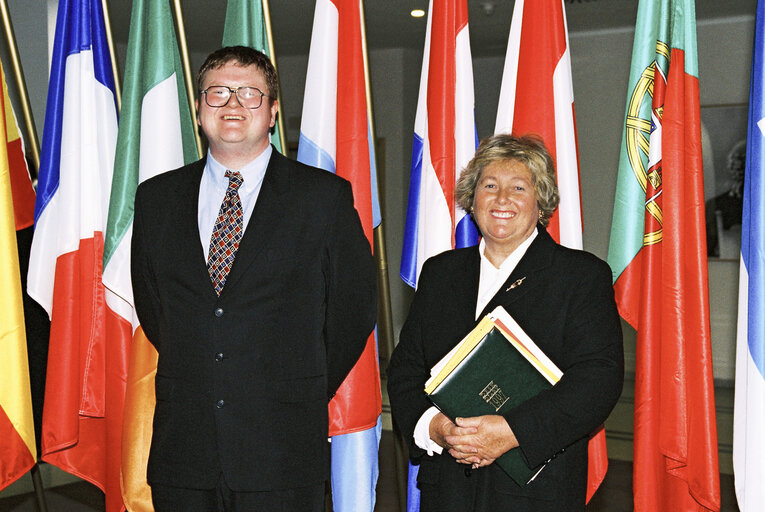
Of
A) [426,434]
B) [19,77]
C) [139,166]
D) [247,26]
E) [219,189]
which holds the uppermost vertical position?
[247,26]

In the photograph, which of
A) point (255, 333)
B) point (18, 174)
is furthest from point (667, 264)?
point (18, 174)

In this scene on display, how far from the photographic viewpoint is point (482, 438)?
1617 millimetres

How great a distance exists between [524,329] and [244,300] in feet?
2.10

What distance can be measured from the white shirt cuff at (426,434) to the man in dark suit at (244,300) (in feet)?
0.76

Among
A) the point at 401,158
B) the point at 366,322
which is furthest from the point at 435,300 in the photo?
the point at 401,158

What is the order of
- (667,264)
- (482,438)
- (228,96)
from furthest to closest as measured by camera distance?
(667,264)
(228,96)
(482,438)

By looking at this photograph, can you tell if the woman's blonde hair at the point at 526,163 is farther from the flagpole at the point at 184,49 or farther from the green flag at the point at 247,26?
the flagpole at the point at 184,49

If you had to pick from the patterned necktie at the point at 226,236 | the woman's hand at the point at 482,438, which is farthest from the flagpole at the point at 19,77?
the woman's hand at the point at 482,438

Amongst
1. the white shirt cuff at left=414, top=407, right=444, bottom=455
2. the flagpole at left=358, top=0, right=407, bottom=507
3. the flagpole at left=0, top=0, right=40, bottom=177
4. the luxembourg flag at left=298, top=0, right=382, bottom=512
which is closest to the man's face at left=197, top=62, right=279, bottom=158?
the luxembourg flag at left=298, top=0, right=382, bottom=512

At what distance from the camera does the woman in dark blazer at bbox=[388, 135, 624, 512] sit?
1626mm

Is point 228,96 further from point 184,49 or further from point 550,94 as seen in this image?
point 550,94

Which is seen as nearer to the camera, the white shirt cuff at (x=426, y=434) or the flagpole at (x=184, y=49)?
the white shirt cuff at (x=426, y=434)

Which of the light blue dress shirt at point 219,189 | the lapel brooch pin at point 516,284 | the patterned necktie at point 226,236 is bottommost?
the lapel brooch pin at point 516,284

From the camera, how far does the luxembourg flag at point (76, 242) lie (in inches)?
93.1
